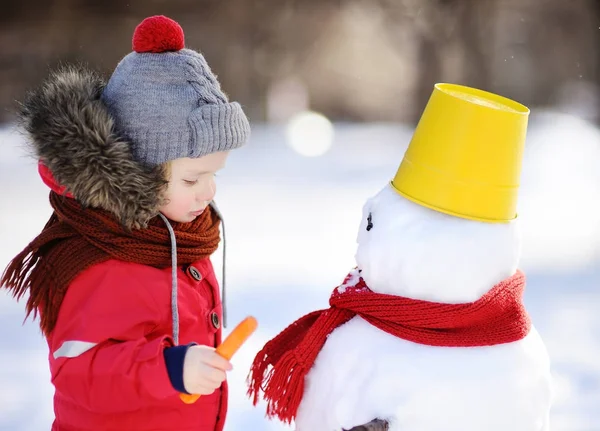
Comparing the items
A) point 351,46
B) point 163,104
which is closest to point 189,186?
point 163,104

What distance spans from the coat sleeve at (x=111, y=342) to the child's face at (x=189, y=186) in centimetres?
13

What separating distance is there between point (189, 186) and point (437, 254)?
0.47 m

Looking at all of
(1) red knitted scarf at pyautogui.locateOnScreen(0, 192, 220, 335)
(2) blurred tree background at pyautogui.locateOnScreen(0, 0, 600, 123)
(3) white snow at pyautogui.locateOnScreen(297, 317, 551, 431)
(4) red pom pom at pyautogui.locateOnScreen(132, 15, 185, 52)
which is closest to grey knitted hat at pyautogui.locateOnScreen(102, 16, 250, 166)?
(4) red pom pom at pyautogui.locateOnScreen(132, 15, 185, 52)

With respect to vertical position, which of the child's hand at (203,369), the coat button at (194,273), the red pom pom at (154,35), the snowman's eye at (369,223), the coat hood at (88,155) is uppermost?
the red pom pom at (154,35)

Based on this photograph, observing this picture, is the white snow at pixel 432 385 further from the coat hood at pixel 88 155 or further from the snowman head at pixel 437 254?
the coat hood at pixel 88 155

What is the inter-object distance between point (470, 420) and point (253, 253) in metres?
2.20

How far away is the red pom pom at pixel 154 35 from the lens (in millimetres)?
1391

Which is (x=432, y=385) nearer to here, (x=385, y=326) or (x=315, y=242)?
(x=385, y=326)

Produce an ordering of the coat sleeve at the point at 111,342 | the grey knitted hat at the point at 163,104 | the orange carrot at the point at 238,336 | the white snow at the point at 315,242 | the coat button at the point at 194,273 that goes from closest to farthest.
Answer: the orange carrot at the point at 238,336 → the coat sleeve at the point at 111,342 → the grey knitted hat at the point at 163,104 → the coat button at the point at 194,273 → the white snow at the point at 315,242

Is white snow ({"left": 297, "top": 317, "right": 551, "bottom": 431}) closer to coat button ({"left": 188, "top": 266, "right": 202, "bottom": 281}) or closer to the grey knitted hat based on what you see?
coat button ({"left": 188, "top": 266, "right": 202, "bottom": 281})

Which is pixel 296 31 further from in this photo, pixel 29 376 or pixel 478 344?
pixel 478 344

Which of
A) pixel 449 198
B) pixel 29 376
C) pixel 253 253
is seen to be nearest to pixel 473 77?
pixel 253 253

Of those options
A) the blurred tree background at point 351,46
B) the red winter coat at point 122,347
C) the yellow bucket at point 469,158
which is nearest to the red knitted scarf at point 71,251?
the red winter coat at point 122,347

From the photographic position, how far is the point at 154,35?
54.8 inches
